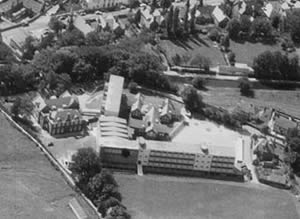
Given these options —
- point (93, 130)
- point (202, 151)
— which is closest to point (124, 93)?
point (93, 130)

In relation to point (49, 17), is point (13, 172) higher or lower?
lower

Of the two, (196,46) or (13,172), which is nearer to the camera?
(13,172)

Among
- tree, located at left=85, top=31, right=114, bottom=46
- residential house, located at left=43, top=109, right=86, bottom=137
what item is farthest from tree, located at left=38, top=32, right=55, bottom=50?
residential house, located at left=43, top=109, right=86, bottom=137

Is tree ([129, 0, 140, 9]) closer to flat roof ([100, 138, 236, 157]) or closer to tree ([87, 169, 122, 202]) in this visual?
flat roof ([100, 138, 236, 157])

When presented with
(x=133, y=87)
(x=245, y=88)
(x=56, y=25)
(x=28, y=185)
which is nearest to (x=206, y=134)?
(x=133, y=87)

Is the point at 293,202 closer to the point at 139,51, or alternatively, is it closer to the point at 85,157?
the point at 85,157

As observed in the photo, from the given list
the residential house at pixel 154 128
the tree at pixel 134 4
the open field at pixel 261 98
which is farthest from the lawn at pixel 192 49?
the residential house at pixel 154 128

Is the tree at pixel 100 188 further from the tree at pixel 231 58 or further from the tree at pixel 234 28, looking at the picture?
the tree at pixel 234 28
